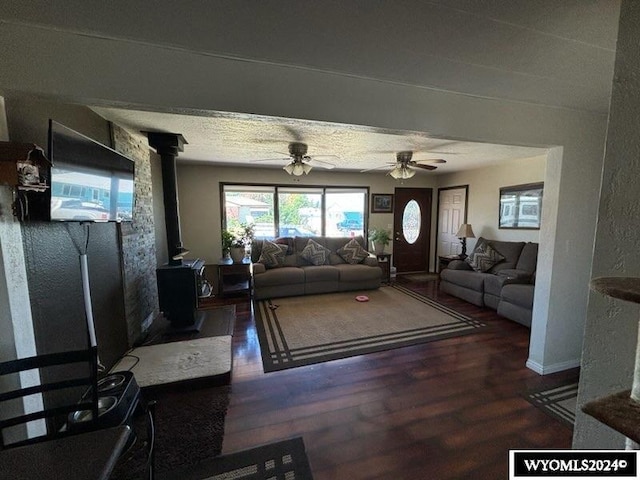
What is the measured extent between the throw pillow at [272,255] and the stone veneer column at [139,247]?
5.44ft

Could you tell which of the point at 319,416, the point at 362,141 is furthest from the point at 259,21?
the point at 319,416

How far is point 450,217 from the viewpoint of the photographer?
5746mm

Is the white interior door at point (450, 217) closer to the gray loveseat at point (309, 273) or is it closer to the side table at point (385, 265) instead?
the side table at point (385, 265)

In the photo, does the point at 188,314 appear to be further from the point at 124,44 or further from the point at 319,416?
the point at 124,44

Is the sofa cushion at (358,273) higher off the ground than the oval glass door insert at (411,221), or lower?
lower

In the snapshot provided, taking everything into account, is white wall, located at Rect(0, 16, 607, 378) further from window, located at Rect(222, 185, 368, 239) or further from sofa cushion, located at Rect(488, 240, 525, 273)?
window, located at Rect(222, 185, 368, 239)

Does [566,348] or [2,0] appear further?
[566,348]

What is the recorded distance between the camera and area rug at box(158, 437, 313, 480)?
1396 millimetres

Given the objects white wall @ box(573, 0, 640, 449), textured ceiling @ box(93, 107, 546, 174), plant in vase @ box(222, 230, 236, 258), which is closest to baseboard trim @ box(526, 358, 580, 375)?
white wall @ box(573, 0, 640, 449)

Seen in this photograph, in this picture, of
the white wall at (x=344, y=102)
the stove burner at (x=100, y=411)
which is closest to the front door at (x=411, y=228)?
the white wall at (x=344, y=102)

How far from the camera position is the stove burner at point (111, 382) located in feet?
5.33

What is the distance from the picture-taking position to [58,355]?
1126 millimetres

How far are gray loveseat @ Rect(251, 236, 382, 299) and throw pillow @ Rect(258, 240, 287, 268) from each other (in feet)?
→ 0.19

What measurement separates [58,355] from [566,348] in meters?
3.65
